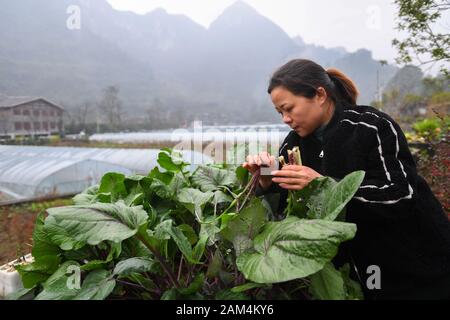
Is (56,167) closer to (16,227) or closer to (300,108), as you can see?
(16,227)

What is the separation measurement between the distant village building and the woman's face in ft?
10.9

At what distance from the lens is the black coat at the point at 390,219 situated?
83 centimetres

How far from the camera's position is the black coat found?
826 mm

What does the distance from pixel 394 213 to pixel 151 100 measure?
5.50 m

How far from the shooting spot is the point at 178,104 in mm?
5949

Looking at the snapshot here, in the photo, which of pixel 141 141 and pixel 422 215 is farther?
pixel 141 141

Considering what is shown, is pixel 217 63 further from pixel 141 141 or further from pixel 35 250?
pixel 35 250

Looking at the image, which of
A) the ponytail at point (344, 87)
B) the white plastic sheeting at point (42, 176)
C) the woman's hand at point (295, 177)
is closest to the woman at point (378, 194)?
the woman's hand at point (295, 177)

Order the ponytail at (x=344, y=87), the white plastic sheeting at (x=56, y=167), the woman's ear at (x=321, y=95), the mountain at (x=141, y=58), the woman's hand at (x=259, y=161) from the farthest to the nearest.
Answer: the mountain at (x=141, y=58)
the white plastic sheeting at (x=56, y=167)
the ponytail at (x=344, y=87)
the woman's ear at (x=321, y=95)
the woman's hand at (x=259, y=161)

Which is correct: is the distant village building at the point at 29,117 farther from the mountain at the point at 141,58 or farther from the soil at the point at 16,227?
the soil at the point at 16,227

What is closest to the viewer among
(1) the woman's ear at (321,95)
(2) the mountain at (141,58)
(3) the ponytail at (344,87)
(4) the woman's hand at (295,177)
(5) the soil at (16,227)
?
(4) the woman's hand at (295,177)

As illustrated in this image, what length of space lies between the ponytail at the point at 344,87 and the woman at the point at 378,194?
143mm

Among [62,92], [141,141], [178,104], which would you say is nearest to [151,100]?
[178,104]

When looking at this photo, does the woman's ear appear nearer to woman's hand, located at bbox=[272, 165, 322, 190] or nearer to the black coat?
the black coat
